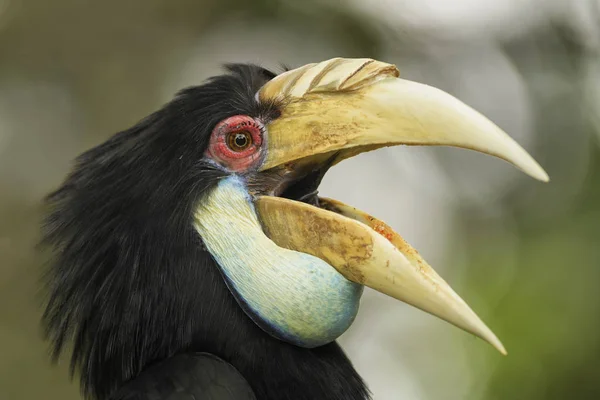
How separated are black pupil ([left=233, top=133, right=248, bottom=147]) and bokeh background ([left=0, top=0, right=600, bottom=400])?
1948 millimetres

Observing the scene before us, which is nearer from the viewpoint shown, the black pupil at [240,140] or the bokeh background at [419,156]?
the black pupil at [240,140]

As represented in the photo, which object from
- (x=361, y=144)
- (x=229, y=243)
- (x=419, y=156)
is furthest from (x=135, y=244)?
(x=419, y=156)

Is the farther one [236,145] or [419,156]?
[419,156]

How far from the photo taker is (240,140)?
1.66 metres

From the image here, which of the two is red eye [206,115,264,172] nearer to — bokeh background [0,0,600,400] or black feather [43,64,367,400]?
black feather [43,64,367,400]

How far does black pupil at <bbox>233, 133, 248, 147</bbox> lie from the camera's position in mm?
1662

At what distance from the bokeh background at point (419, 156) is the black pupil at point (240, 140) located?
1.95 metres

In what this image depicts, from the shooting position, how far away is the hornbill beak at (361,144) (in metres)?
1.42

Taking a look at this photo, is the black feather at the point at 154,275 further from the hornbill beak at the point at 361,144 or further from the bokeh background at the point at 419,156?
the bokeh background at the point at 419,156

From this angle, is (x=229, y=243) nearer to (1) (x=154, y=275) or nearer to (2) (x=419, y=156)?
(1) (x=154, y=275)

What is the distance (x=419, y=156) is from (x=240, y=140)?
508 centimetres

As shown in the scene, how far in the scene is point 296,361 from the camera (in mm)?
1649

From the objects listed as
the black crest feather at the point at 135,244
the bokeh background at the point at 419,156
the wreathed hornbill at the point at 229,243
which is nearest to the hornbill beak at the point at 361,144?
the wreathed hornbill at the point at 229,243

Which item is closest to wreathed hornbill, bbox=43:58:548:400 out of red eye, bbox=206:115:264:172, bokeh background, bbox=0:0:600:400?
red eye, bbox=206:115:264:172
